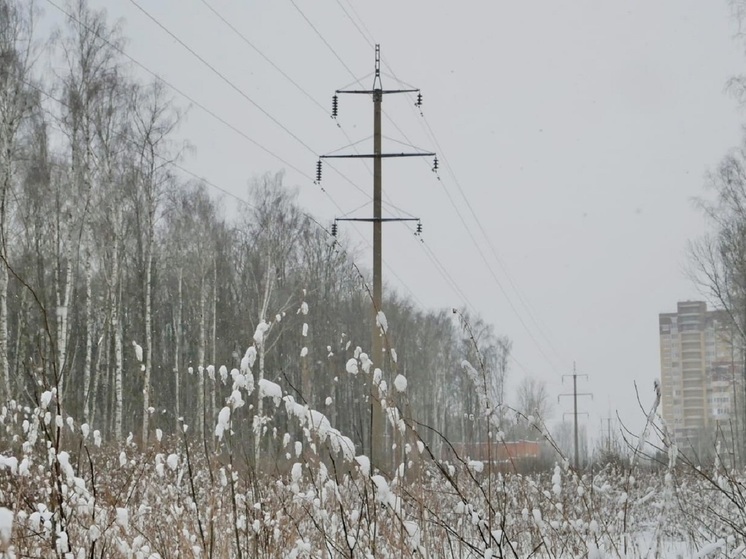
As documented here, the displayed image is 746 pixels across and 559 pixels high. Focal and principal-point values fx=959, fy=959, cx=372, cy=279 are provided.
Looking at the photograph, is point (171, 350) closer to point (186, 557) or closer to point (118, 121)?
point (118, 121)

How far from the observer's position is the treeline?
57.1ft

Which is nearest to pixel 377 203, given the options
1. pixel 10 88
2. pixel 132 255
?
pixel 10 88

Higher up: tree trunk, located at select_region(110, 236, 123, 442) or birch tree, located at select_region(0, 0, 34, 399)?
birch tree, located at select_region(0, 0, 34, 399)

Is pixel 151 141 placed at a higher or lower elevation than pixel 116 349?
higher

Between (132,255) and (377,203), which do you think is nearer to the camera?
(377,203)

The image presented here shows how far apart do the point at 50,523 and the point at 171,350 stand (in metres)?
29.4

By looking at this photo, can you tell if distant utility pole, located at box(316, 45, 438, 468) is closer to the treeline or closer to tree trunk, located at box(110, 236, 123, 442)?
the treeline

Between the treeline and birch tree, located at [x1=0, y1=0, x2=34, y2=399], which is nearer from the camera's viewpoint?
birch tree, located at [x1=0, y1=0, x2=34, y2=399]

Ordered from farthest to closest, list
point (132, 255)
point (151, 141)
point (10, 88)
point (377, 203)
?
point (132, 255) → point (151, 141) → point (10, 88) → point (377, 203)

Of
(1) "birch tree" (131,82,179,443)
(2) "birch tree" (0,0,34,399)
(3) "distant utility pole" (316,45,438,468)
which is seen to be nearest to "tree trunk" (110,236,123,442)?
(1) "birch tree" (131,82,179,443)

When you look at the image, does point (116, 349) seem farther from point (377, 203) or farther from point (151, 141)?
point (377, 203)

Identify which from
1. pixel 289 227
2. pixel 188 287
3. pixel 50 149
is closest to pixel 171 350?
pixel 188 287

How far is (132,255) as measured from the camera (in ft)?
81.7

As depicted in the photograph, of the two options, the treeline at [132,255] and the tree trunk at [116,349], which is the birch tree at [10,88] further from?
the tree trunk at [116,349]
